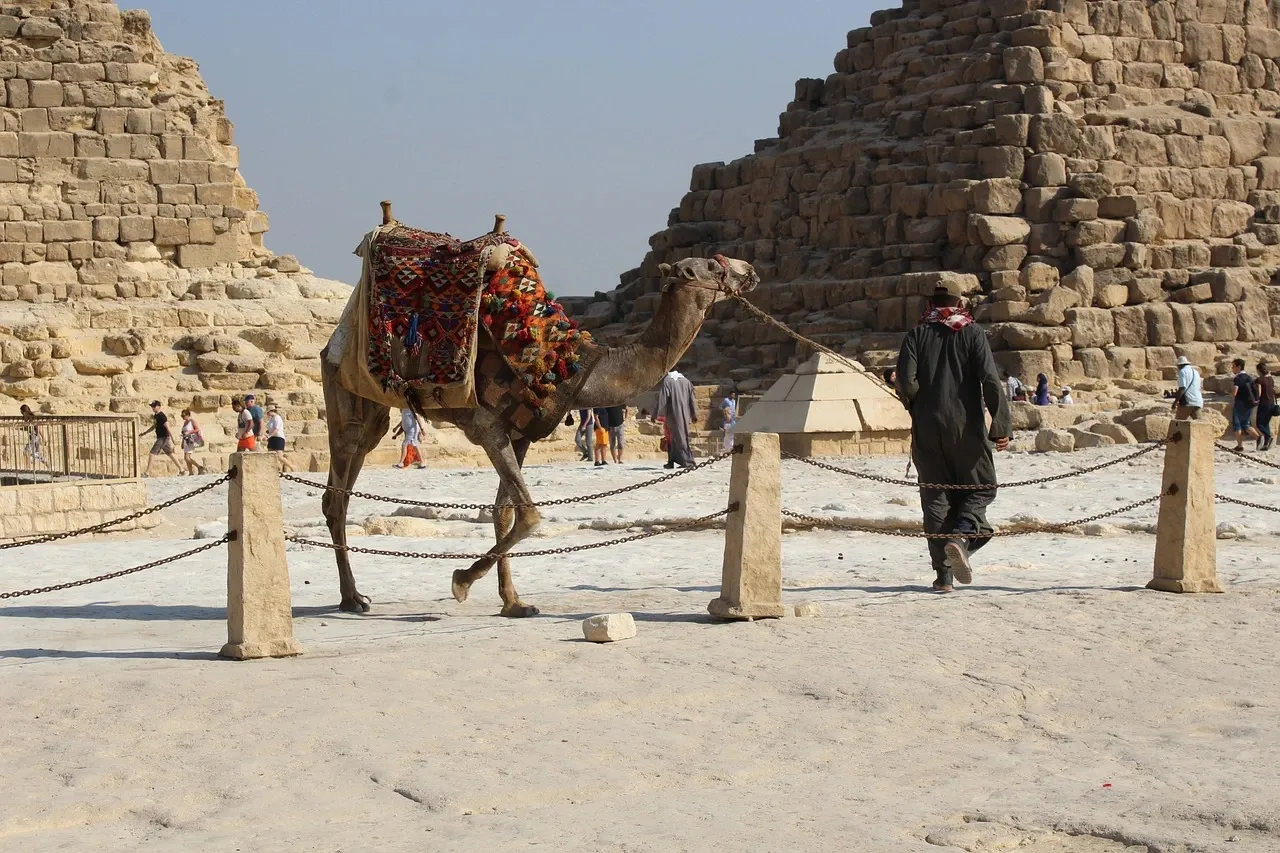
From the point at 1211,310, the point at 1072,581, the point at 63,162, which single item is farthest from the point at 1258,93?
the point at 1072,581

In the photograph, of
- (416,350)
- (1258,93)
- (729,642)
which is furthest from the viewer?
A: (1258,93)

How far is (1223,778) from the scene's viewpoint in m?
5.68

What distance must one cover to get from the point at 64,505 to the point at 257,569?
6854 millimetres

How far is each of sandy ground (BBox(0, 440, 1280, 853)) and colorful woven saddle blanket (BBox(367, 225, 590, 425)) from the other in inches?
39.5

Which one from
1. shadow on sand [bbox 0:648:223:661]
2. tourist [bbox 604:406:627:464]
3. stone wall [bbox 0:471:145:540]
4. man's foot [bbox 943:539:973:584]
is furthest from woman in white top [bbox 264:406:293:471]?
shadow on sand [bbox 0:648:223:661]

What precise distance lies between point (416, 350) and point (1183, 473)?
3565mm

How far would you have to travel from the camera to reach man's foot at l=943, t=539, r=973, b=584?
8.99 meters

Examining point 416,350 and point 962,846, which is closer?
point 962,846

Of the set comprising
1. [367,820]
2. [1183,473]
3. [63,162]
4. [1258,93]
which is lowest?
[367,820]

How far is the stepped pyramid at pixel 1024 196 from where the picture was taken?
121 ft

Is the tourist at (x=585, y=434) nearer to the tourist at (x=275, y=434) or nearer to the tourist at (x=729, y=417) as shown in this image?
the tourist at (x=729, y=417)

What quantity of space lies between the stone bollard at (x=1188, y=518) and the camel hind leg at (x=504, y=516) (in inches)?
115

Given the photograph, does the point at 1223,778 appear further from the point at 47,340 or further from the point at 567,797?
the point at 47,340

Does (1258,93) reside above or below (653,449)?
above
